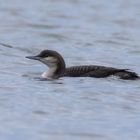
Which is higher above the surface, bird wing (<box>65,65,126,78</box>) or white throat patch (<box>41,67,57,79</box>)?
bird wing (<box>65,65,126,78</box>)

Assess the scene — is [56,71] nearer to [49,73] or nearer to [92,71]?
[49,73]

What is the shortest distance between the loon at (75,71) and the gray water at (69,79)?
11 centimetres

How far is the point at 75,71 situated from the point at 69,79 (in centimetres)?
19

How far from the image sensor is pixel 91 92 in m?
16.7

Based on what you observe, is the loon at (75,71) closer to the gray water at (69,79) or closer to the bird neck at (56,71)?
the bird neck at (56,71)

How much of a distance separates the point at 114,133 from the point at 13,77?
457 cm

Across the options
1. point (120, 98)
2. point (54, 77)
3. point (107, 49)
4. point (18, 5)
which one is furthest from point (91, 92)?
point (18, 5)

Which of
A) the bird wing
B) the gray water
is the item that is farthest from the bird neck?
the bird wing

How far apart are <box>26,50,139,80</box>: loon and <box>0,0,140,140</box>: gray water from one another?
0.11 m

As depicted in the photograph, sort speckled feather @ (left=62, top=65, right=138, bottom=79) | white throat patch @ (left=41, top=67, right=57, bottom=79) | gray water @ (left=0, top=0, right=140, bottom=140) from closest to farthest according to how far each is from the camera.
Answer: gray water @ (left=0, top=0, right=140, bottom=140), speckled feather @ (left=62, top=65, right=138, bottom=79), white throat patch @ (left=41, top=67, right=57, bottom=79)

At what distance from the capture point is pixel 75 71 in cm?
1798

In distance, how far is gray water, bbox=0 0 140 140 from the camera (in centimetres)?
1412

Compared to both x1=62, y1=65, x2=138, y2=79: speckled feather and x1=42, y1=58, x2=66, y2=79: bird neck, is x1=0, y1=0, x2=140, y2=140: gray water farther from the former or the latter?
x1=42, y1=58, x2=66, y2=79: bird neck

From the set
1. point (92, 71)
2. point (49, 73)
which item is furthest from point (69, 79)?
point (49, 73)
